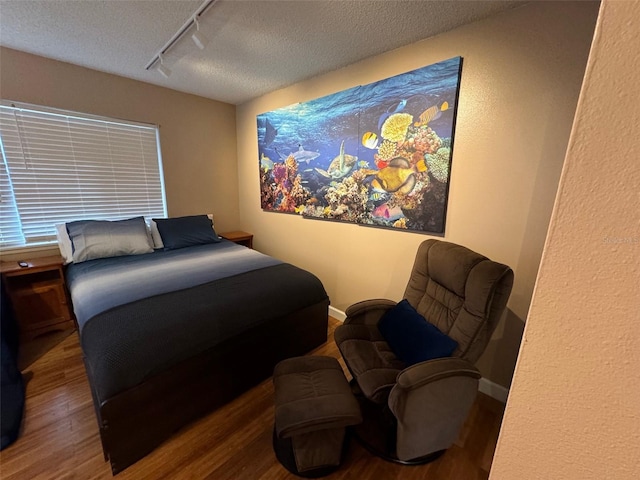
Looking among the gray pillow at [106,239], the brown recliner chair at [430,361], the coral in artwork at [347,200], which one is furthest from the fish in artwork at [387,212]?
the gray pillow at [106,239]

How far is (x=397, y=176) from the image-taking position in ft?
6.84

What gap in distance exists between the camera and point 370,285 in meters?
2.49

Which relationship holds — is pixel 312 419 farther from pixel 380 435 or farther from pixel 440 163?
pixel 440 163

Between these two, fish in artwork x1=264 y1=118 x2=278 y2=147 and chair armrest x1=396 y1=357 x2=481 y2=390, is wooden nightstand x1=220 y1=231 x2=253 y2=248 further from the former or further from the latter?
chair armrest x1=396 y1=357 x2=481 y2=390

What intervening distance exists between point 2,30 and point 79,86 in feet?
2.02

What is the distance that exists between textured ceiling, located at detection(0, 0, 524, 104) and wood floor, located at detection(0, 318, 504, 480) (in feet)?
8.15

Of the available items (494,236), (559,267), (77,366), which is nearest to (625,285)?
(559,267)

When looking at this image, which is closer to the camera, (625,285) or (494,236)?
(625,285)

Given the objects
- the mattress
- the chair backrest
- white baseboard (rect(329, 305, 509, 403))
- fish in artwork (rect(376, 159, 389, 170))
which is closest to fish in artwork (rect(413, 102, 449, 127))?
fish in artwork (rect(376, 159, 389, 170))

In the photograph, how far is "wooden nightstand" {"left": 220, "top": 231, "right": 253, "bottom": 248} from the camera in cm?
345

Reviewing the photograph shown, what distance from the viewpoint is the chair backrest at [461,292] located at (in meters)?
1.38

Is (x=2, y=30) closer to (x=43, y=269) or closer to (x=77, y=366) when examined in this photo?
(x=43, y=269)

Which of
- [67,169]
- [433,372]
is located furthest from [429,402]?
[67,169]

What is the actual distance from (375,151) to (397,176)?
0.30m
